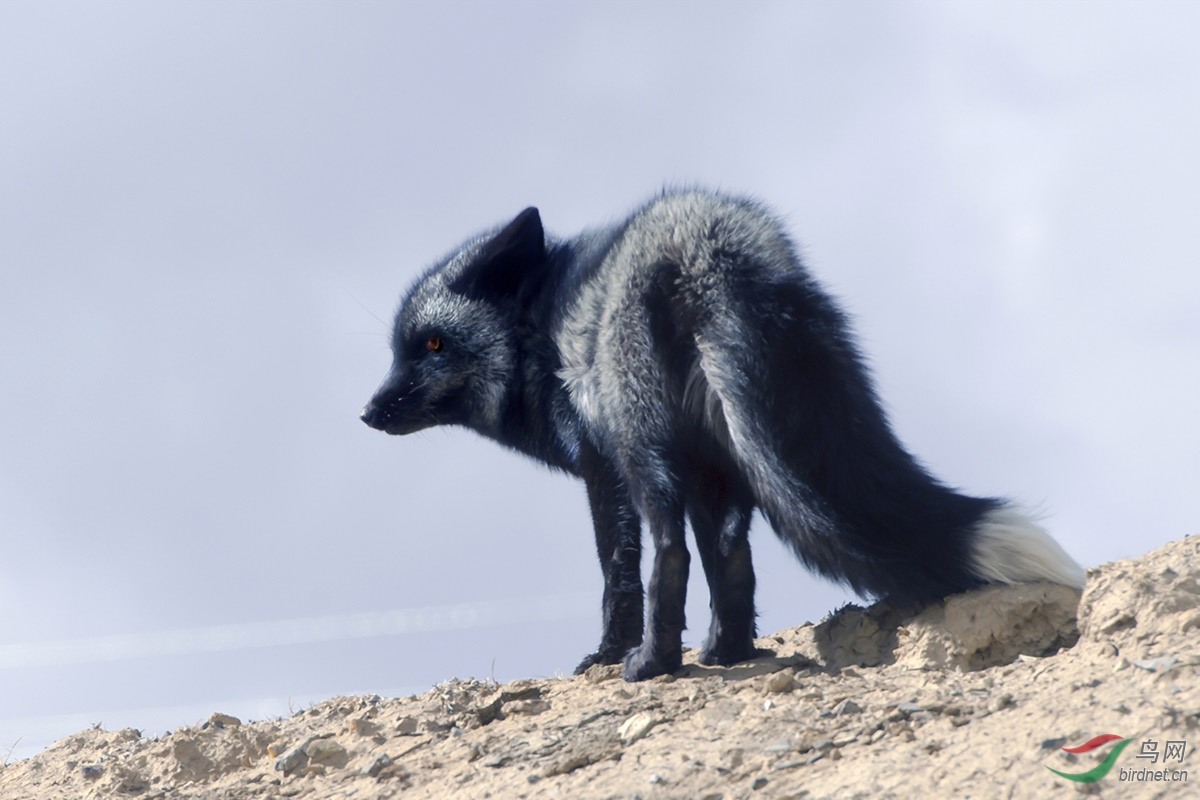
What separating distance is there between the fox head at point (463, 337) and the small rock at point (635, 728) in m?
2.67

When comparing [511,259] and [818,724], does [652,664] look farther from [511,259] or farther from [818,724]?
[511,259]

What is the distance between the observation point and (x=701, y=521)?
6152mm

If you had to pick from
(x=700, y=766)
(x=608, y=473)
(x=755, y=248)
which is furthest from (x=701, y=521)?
(x=700, y=766)

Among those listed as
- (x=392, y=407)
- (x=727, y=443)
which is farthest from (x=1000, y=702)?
(x=392, y=407)

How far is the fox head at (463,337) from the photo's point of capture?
7.16 meters

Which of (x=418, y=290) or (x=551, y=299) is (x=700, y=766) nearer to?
Answer: (x=551, y=299)

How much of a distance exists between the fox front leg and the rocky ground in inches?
17.4

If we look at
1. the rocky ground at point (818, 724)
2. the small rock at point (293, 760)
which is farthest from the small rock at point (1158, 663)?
the small rock at point (293, 760)

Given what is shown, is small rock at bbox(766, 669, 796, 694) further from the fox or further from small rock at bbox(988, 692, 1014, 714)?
small rock at bbox(988, 692, 1014, 714)

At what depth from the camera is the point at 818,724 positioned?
4520 millimetres

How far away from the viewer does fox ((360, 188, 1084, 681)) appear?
5.45 metres

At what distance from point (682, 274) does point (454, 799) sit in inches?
107

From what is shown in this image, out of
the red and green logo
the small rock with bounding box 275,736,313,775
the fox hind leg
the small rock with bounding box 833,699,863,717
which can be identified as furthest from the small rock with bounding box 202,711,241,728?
the red and green logo

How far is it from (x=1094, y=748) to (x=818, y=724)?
111 centimetres
